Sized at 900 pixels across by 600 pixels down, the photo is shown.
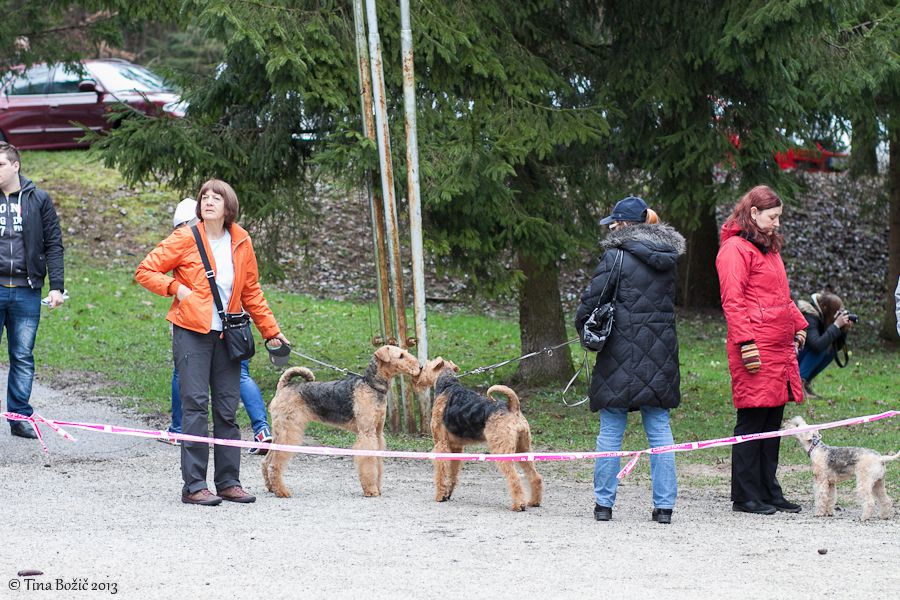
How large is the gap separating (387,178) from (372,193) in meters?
0.40

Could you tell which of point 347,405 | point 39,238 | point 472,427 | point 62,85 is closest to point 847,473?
point 472,427

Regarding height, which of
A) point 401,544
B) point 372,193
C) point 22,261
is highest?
point 372,193

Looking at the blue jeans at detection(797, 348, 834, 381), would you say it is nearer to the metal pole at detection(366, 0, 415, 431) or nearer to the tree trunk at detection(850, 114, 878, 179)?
the tree trunk at detection(850, 114, 878, 179)

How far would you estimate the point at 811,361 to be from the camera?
10906 millimetres

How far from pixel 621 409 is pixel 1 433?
16.7ft

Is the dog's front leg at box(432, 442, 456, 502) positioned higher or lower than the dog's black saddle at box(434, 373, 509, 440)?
lower

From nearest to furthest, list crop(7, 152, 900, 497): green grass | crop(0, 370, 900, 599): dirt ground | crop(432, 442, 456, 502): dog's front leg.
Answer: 1. crop(0, 370, 900, 599): dirt ground
2. crop(432, 442, 456, 502): dog's front leg
3. crop(7, 152, 900, 497): green grass

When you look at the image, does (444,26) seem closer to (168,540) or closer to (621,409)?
(621,409)

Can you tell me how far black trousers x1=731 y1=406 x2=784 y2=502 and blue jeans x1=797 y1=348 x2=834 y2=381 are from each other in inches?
160

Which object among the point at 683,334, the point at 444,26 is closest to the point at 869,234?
the point at 683,334

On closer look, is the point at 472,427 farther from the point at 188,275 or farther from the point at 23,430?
the point at 23,430

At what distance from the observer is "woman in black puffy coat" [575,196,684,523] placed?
6.20 m

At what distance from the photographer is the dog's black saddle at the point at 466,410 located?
6.76 m

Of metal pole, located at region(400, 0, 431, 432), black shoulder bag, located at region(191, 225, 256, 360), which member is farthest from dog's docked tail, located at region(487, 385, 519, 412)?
metal pole, located at region(400, 0, 431, 432)
